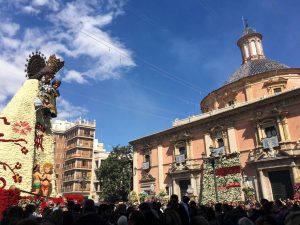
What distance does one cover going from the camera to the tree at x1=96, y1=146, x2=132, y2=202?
36406mm

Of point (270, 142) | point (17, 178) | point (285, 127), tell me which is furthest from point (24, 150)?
point (285, 127)

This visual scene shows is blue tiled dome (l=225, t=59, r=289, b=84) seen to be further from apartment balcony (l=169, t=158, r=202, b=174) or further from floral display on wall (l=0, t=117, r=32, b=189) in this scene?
floral display on wall (l=0, t=117, r=32, b=189)

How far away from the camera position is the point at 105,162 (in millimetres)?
38062

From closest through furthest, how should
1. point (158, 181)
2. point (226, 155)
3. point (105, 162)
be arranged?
1. point (226, 155)
2. point (158, 181)
3. point (105, 162)

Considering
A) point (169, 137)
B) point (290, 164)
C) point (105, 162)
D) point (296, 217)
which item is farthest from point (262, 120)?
point (105, 162)

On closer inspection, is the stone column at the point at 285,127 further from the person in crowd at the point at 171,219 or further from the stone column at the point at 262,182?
the person in crowd at the point at 171,219

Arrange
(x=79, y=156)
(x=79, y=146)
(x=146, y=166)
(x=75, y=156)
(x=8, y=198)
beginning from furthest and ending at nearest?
(x=79, y=146), (x=79, y=156), (x=75, y=156), (x=146, y=166), (x=8, y=198)

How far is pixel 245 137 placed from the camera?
892 inches

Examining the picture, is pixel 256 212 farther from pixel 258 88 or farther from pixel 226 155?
pixel 258 88

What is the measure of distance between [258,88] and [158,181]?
538 inches

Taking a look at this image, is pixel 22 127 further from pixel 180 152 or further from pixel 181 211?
pixel 180 152

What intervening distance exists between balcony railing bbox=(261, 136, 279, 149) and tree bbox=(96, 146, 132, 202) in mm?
19982

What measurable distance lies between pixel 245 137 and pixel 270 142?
2.29 m

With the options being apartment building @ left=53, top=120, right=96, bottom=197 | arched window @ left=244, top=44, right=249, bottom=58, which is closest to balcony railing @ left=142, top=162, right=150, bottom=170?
arched window @ left=244, top=44, right=249, bottom=58
